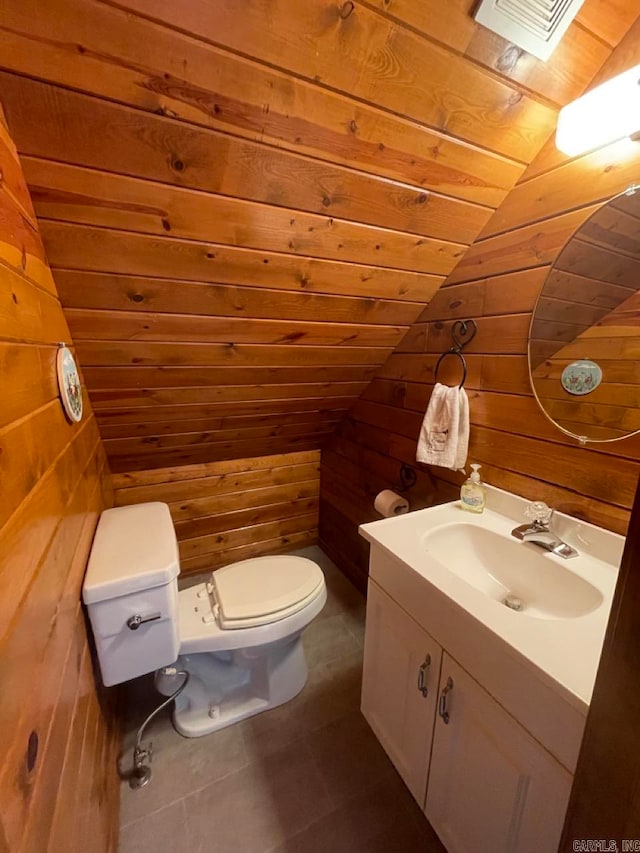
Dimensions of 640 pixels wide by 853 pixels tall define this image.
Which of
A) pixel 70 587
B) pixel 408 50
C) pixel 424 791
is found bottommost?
pixel 424 791

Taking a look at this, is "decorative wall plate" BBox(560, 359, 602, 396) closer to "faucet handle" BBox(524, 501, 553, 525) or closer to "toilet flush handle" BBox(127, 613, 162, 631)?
"faucet handle" BBox(524, 501, 553, 525)

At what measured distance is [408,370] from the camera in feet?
5.15

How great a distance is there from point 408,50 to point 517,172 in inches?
20.5

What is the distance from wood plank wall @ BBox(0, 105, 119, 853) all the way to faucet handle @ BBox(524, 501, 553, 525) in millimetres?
1219

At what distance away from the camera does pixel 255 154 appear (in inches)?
32.7

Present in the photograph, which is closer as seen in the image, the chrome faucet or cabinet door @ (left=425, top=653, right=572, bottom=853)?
cabinet door @ (left=425, top=653, right=572, bottom=853)

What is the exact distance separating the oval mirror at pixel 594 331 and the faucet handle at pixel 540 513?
0.75ft

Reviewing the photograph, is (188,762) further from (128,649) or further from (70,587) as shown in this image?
(70,587)

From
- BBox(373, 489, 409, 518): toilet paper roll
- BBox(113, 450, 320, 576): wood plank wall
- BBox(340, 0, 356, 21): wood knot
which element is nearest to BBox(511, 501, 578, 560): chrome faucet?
BBox(373, 489, 409, 518): toilet paper roll

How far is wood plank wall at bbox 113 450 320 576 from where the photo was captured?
2.01 m

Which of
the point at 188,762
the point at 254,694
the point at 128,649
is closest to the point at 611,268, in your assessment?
the point at 128,649

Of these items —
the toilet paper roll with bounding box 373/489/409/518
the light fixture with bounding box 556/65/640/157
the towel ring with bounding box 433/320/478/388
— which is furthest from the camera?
the toilet paper roll with bounding box 373/489/409/518

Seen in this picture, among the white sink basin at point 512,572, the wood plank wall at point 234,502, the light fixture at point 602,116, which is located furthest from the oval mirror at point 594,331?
the wood plank wall at point 234,502

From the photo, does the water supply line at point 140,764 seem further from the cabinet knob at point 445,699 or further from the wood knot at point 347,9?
the wood knot at point 347,9
